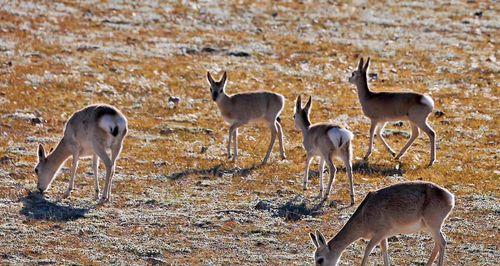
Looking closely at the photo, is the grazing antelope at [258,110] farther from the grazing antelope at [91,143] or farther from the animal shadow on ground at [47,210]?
the animal shadow on ground at [47,210]

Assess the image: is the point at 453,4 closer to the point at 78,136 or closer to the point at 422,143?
the point at 422,143

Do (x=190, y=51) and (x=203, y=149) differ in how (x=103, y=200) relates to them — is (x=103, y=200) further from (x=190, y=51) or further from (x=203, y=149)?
(x=190, y=51)

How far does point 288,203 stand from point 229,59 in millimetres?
18345

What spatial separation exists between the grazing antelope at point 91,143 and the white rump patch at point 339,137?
4224 mm

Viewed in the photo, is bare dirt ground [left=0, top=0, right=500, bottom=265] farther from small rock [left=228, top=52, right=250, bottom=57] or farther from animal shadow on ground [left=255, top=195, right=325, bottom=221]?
small rock [left=228, top=52, right=250, bottom=57]


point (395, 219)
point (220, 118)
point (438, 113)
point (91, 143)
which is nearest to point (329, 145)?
point (91, 143)

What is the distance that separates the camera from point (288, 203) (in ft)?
67.3

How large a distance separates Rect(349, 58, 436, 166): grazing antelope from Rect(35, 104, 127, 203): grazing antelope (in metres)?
7.38

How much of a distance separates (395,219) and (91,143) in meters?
7.37

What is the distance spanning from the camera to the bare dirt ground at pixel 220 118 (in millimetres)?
17922

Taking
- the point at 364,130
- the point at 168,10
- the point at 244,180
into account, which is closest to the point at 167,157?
the point at 244,180

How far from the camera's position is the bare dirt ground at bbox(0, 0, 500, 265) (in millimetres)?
17922

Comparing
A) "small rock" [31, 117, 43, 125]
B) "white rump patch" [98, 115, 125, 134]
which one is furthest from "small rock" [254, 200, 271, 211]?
"small rock" [31, 117, 43, 125]

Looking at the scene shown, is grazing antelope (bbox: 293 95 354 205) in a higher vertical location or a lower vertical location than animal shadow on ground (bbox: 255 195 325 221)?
higher
